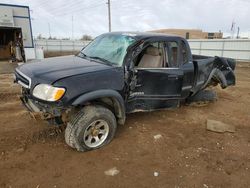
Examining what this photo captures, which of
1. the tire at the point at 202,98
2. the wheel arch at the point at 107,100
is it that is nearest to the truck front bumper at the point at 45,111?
the wheel arch at the point at 107,100

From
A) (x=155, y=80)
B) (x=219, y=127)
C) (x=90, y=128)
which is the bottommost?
(x=219, y=127)

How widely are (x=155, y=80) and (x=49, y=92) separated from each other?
2.08 meters

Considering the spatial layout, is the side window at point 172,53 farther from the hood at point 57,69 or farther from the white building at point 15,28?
the white building at point 15,28

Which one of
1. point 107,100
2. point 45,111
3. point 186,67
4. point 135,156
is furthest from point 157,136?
point 45,111

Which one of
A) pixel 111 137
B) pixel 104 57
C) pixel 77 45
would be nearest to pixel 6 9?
pixel 104 57

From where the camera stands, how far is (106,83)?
3709 millimetres

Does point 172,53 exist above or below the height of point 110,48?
below

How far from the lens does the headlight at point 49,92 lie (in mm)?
3254

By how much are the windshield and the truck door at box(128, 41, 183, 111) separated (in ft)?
1.26

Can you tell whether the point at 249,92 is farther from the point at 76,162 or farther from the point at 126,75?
the point at 76,162

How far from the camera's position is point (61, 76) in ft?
11.0

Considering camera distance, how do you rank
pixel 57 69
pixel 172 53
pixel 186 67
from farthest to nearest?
pixel 186 67 < pixel 172 53 < pixel 57 69

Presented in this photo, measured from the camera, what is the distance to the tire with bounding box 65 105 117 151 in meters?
3.58

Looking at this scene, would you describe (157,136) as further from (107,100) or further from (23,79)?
(23,79)
